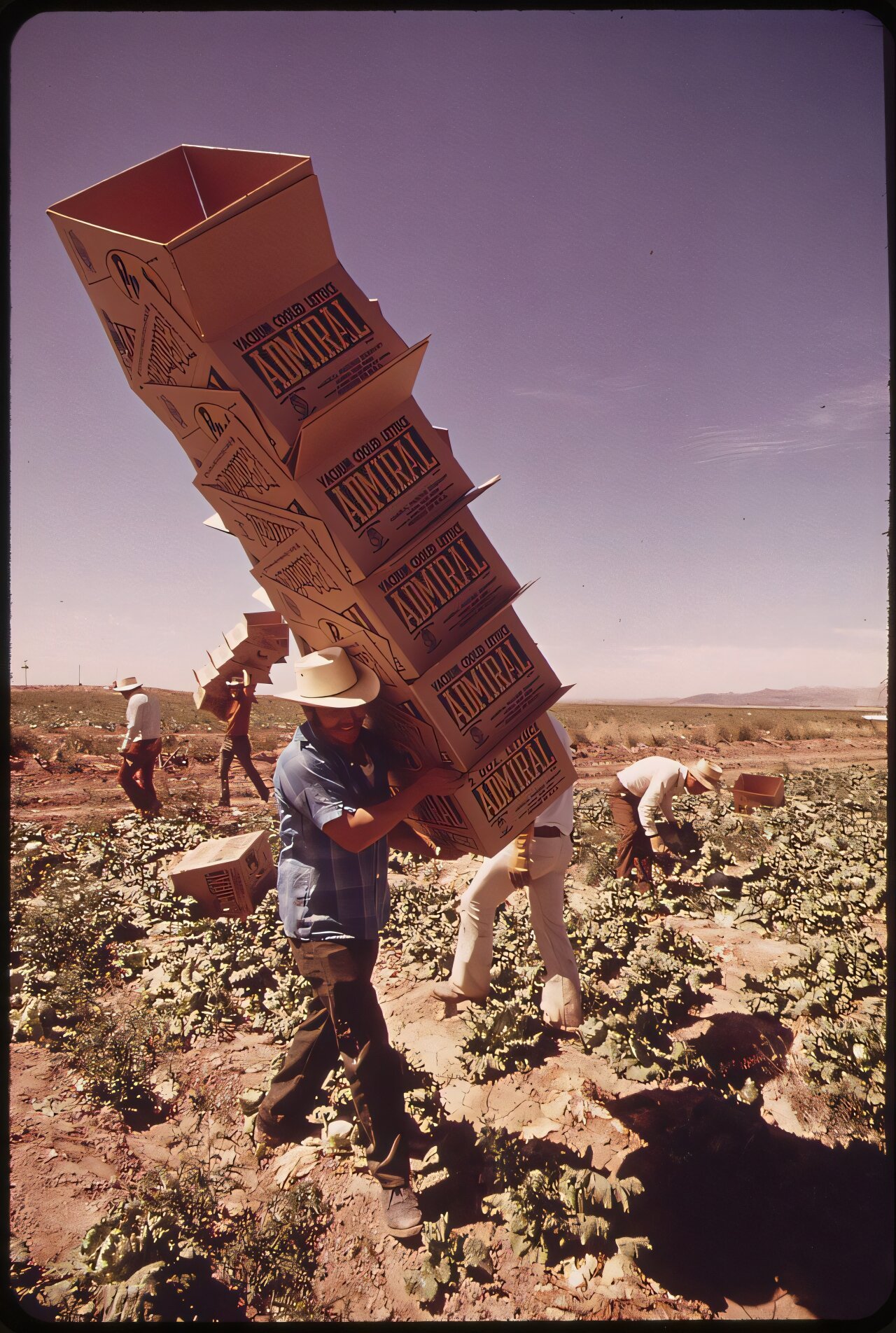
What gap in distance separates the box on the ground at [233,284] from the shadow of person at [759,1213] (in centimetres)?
365

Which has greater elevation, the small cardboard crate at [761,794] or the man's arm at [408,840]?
the man's arm at [408,840]

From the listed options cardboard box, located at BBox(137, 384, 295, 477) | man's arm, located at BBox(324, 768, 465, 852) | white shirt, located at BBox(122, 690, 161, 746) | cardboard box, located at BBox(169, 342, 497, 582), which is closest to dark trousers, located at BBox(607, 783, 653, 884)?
man's arm, located at BBox(324, 768, 465, 852)

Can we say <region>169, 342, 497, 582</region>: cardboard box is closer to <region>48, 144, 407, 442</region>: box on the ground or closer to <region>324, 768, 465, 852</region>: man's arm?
<region>48, 144, 407, 442</region>: box on the ground

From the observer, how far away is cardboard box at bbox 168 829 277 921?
5.40m

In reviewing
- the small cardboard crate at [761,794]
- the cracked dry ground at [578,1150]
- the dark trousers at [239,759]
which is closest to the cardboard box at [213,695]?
the dark trousers at [239,759]

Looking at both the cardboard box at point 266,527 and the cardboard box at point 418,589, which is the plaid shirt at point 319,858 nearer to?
the cardboard box at point 418,589

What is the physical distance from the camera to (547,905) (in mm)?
3941

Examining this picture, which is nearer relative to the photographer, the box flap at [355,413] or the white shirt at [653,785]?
the box flap at [355,413]

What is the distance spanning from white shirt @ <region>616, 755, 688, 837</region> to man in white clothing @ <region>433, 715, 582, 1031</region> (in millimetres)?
2356

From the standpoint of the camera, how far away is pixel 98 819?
30.9ft

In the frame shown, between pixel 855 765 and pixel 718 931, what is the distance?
15530mm

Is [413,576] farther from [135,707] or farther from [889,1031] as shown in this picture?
[135,707]

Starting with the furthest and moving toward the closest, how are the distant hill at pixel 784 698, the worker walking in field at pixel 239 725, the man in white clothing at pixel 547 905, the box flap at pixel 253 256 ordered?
the distant hill at pixel 784 698, the worker walking in field at pixel 239 725, the man in white clothing at pixel 547 905, the box flap at pixel 253 256

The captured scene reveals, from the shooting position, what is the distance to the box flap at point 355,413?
84.3 inches
